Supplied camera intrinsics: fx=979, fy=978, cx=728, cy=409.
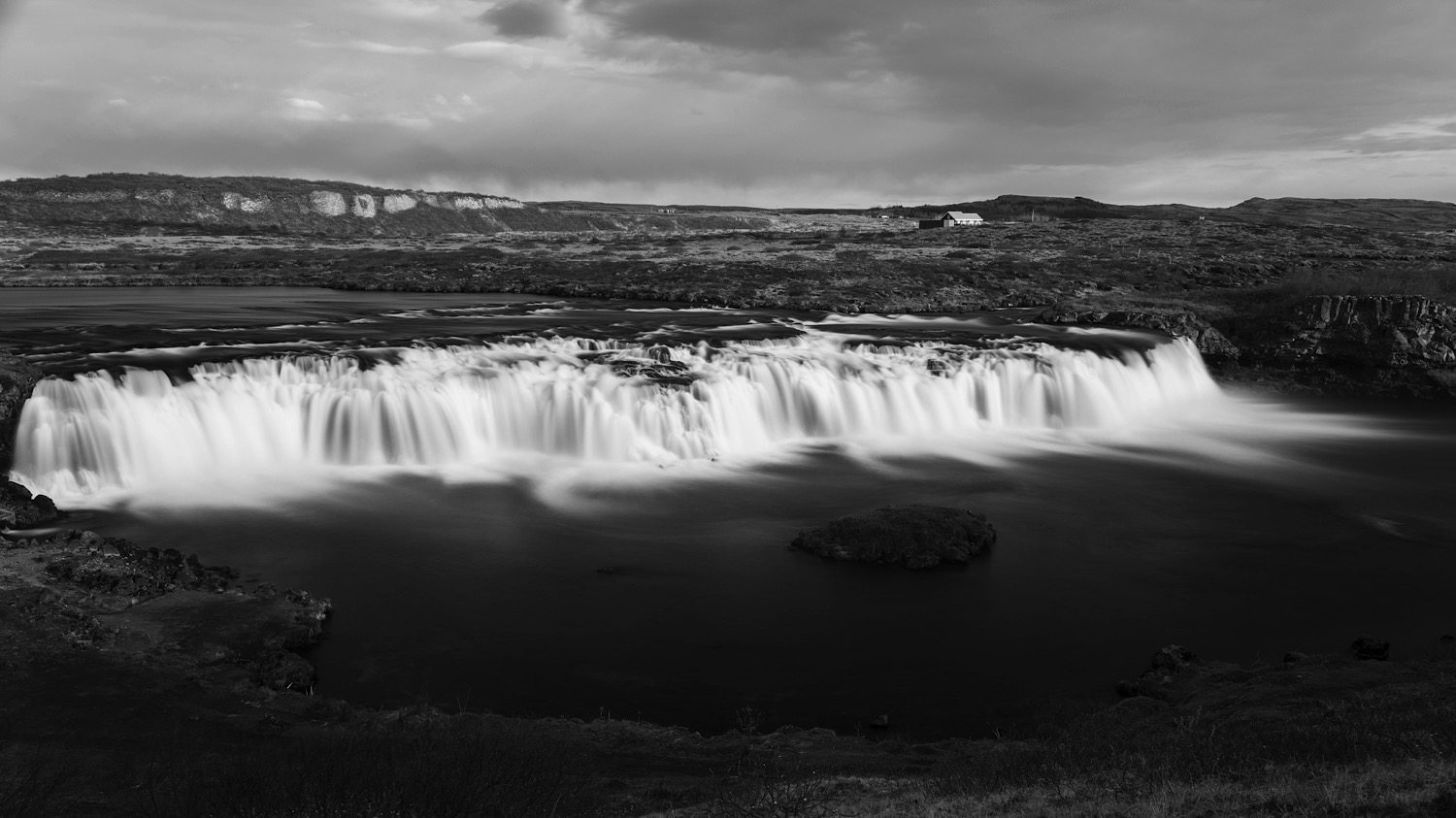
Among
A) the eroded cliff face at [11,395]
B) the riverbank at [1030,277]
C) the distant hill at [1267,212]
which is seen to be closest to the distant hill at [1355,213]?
the distant hill at [1267,212]

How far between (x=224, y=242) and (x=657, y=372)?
79418 millimetres

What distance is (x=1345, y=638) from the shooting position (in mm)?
14109

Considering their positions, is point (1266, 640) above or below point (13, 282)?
below

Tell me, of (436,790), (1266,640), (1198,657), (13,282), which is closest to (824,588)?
(1198,657)

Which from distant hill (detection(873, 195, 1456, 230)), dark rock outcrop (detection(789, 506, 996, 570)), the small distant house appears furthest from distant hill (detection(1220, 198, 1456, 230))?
dark rock outcrop (detection(789, 506, 996, 570))

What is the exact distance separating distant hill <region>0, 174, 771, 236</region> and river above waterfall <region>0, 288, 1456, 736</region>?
97087mm

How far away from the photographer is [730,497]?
20.9m

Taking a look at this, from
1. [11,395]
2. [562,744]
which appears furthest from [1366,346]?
[11,395]

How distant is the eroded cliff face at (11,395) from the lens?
18812 mm

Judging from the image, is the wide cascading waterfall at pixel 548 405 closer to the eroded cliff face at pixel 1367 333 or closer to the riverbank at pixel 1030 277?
the eroded cliff face at pixel 1367 333

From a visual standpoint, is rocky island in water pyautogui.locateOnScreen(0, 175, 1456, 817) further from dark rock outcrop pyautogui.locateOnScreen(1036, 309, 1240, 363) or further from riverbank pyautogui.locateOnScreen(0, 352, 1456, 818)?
dark rock outcrop pyautogui.locateOnScreen(1036, 309, 1240, 363)

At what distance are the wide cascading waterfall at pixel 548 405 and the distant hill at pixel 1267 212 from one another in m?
102

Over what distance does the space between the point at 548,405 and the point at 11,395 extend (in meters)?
11.0

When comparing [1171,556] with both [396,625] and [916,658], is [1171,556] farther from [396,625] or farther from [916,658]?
[396,625]
